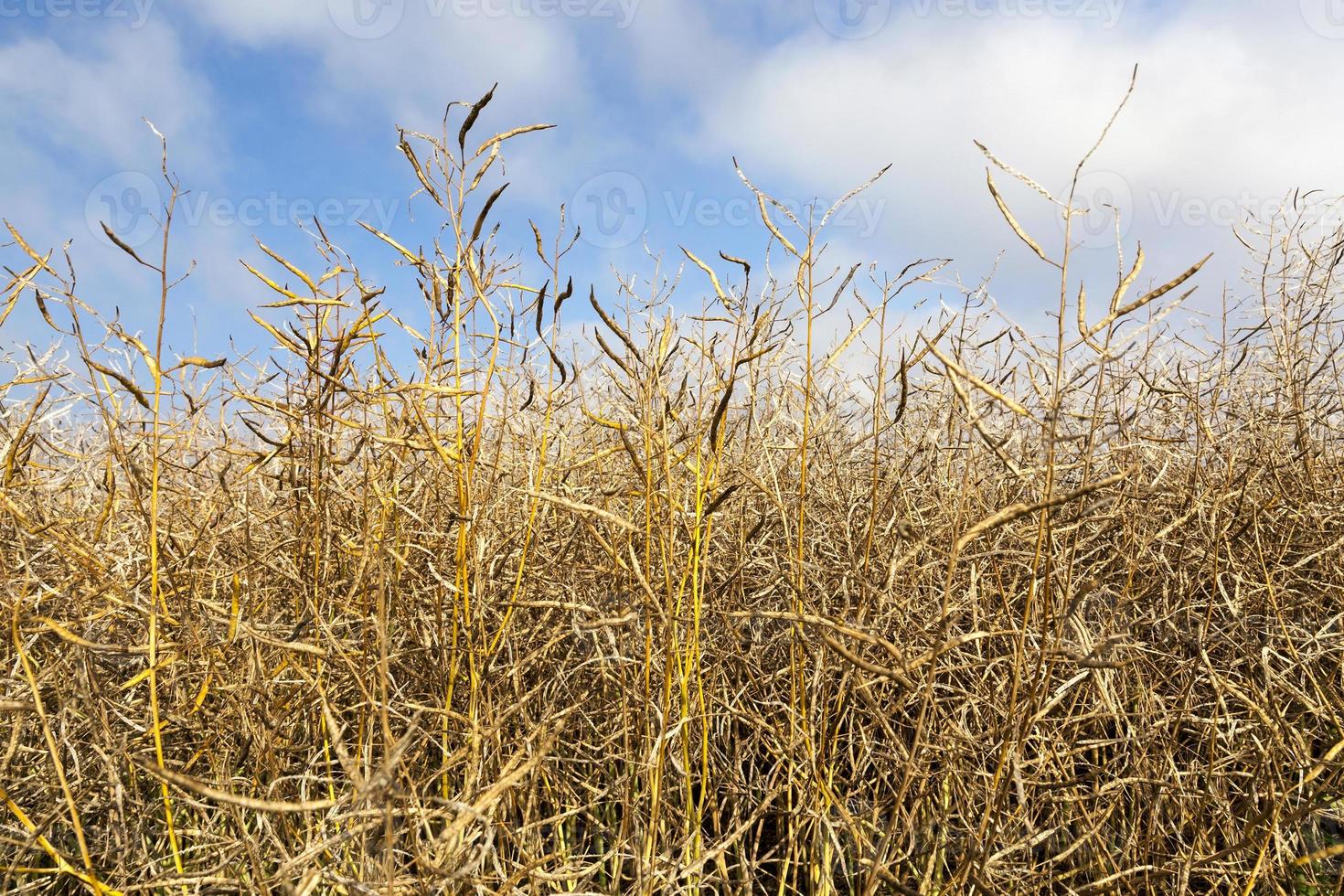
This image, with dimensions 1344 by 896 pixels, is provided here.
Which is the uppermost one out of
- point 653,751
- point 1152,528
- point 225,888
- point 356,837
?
point 1152,528

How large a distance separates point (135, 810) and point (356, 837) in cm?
76

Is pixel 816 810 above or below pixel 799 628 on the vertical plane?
below

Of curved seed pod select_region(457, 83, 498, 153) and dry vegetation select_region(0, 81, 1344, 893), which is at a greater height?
curved seed pod select_region(457, 83, 498, 153)

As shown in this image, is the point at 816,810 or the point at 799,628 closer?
the point at 799,628

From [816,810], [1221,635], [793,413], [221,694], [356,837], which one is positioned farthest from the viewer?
[793,413]

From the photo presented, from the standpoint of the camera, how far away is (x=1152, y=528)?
6.91 ft

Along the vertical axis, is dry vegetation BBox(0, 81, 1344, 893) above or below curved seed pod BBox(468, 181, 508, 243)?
below

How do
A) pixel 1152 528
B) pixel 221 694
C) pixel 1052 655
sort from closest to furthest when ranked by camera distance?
1. pixel 1052 655
2. pixel 221 694
3. pixel 1152 528

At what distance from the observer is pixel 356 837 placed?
130 centimetres

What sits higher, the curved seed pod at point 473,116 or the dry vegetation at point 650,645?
the curved seed pod at point 473,116

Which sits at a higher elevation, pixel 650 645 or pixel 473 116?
pixel 473 116

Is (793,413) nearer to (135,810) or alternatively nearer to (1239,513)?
(1239,513)

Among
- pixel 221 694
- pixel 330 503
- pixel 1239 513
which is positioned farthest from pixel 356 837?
pixel 1239 513

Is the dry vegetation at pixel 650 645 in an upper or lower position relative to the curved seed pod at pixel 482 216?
lower
